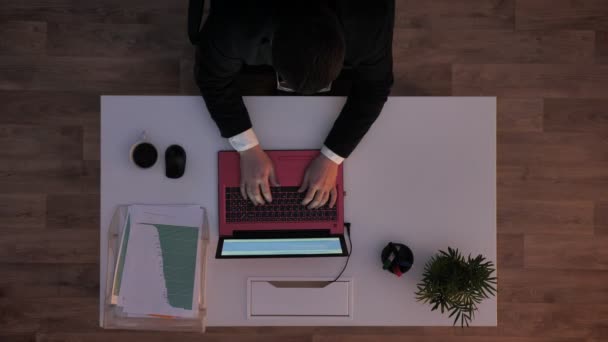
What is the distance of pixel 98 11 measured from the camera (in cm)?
197

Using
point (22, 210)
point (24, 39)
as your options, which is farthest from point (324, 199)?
point (24, 39)

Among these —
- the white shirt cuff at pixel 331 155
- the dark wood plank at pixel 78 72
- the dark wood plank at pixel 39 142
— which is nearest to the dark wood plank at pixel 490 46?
the white shirt cuff at pixel 331 155

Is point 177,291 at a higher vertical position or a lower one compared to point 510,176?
lower

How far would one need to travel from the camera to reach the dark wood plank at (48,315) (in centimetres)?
200

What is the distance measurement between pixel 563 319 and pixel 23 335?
266 centimetres

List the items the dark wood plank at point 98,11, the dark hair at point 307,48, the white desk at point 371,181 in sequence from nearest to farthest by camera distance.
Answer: the dark hair at point 307,48 → the white desk at point 371,181 → the dark wood plank at point 98,11

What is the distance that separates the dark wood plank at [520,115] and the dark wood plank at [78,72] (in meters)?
1.60

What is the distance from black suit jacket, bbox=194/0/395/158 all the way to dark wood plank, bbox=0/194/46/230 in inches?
49.5

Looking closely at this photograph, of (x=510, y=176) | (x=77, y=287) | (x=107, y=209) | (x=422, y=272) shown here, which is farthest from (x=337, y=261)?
(x=77, y=287)

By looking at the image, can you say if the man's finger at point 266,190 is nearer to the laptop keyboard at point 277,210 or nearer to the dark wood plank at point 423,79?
the laptop keyboard at point 277,210

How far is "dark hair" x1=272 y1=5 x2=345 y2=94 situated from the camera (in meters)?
0.86

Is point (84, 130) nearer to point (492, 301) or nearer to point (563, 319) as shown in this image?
point (492, 301)

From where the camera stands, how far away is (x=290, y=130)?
134 centimetres

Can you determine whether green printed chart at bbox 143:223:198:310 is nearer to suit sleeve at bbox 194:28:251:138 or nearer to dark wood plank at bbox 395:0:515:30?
suit sleeve at bbox 194:28:251:138
